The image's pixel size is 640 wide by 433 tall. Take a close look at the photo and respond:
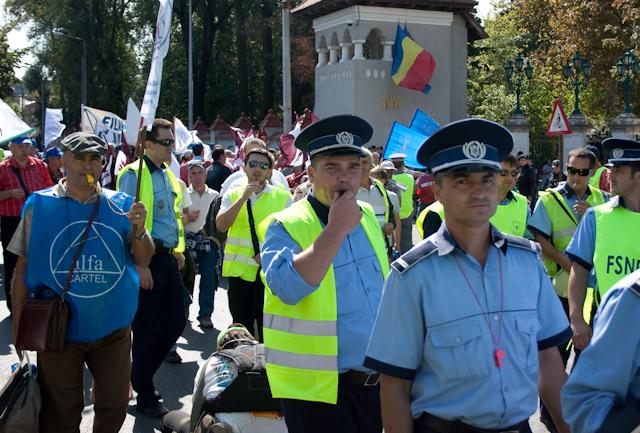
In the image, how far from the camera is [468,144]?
3221 millimetres

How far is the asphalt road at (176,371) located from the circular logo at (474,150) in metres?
3.85

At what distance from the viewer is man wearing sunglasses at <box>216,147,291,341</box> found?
723 centimetres

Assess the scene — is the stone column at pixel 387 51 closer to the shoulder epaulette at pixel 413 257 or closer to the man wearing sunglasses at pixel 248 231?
the man wearing sunglasses at pixel 248 231

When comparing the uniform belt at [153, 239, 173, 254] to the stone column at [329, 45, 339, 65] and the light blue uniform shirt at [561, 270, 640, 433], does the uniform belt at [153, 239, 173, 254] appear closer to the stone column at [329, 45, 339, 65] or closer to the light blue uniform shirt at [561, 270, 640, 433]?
the light blue uniform shirt at [561, 270, 640, 433]

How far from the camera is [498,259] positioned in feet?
10.5

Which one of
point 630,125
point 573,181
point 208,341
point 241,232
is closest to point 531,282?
point 573,181

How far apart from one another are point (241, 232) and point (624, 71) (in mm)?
22555

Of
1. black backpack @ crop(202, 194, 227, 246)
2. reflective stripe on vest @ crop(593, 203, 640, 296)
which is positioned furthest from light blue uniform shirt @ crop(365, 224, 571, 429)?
black backpack @ crop(202, 194, 227, 246)

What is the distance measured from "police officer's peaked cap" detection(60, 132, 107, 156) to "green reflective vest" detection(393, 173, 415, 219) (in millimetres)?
7126

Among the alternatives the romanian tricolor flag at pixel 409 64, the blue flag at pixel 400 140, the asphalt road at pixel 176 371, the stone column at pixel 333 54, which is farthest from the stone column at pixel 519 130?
the asphalt road at pixel 176 371

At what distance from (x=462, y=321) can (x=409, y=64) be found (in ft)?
110

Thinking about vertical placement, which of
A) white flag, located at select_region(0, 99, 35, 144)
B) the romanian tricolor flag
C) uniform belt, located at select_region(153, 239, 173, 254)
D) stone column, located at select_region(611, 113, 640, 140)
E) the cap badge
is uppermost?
the romanian tricolor flag

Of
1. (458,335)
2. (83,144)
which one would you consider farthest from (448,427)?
(83,144)

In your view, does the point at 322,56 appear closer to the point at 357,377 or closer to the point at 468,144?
the point at 357,377
